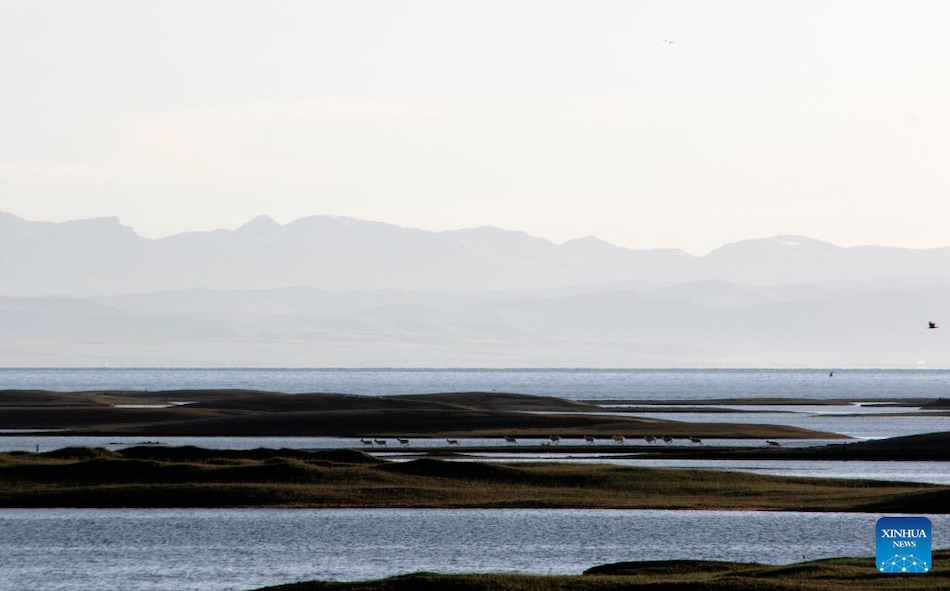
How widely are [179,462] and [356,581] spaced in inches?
1457

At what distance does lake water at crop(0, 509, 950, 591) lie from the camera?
2208 inches

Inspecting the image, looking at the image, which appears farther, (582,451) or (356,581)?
(582,451)

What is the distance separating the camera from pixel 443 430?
454 ft

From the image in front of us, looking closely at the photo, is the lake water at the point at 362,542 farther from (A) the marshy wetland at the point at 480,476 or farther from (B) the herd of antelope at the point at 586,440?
(B) the herd of antelope at the point at 586,440

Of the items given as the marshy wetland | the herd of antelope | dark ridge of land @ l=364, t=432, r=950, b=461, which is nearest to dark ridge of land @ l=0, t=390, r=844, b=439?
the marshy wetland

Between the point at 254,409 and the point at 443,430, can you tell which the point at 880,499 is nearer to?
the point at 443,430

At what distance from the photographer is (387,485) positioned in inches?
3236

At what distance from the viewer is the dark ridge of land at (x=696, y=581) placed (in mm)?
46844

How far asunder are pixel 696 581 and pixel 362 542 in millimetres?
18722

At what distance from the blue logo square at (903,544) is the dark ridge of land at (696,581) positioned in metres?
0.53

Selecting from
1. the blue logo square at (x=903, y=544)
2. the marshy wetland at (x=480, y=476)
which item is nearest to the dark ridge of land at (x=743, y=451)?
the marshy wetland at (x=480, y=476)

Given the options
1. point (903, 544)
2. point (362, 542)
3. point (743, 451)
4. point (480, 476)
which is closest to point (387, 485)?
point (480, 476)

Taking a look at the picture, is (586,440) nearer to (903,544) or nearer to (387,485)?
(387,485)

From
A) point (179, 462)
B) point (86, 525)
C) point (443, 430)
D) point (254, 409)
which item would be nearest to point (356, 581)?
point (86, 525)
